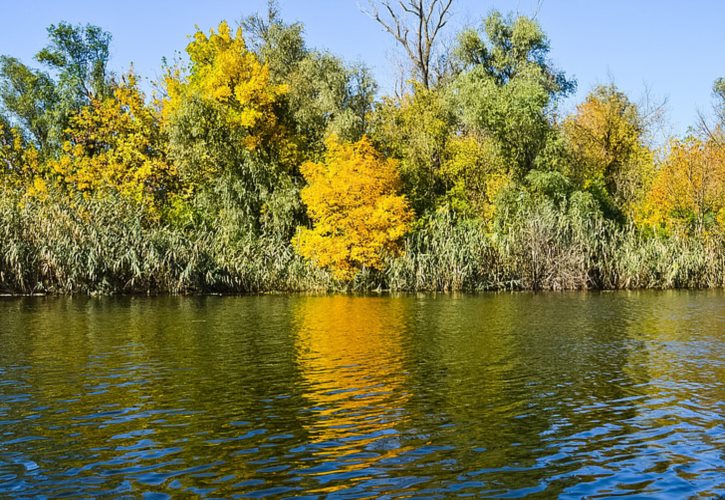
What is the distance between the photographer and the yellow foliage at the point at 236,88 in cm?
4666

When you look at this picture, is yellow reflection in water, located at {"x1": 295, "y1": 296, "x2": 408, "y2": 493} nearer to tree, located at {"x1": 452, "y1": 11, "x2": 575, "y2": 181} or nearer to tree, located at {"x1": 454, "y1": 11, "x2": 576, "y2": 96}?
tree, located at {"x1": 452, "y1": 11, "x2": 575, "y2": 181}

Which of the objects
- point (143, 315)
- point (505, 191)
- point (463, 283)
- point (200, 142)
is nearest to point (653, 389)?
point (143, 315)

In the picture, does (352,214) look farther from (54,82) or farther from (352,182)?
(54,82)

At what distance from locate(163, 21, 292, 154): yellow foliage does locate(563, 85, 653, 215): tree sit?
2109 centimetres

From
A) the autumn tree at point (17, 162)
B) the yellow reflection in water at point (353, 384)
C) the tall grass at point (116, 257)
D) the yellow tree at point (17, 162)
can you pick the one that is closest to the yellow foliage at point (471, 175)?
the tall grass at point (116, 257)

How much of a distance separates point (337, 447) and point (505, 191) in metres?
36.9

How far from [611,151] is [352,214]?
25005 mm

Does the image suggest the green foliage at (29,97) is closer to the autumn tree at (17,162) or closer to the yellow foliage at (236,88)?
the autumn tree at (17,162)

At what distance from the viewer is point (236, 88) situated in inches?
1833

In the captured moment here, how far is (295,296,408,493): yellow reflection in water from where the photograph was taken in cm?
912

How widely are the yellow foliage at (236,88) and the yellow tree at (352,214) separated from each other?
652 centimetres

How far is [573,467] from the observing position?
8.25m

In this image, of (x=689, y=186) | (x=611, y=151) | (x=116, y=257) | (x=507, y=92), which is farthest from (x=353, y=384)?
(x=611, y=151)

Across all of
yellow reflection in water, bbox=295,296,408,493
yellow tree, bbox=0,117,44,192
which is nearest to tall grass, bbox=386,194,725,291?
yellow reflection in water, bbox=295,296,408,493
